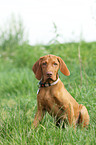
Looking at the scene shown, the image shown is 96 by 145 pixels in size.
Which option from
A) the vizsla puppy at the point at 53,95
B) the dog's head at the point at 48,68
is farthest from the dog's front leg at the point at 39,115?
the dog's head at the point at 48,68

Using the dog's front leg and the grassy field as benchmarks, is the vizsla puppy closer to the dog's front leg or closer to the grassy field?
the dog's front leg

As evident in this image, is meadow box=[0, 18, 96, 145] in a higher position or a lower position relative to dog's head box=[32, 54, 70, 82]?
lower

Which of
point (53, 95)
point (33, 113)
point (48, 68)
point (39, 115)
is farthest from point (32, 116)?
point (48, 68)

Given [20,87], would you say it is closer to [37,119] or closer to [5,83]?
[5,83]

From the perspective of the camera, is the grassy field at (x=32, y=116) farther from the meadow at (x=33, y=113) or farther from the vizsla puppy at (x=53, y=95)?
the vizsla puppy at (x=53, y=95)

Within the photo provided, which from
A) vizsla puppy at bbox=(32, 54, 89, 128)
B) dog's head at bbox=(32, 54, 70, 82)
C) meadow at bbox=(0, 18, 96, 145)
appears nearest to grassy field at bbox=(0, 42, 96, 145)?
meadow at bbox=(0, 18, 96, 145)

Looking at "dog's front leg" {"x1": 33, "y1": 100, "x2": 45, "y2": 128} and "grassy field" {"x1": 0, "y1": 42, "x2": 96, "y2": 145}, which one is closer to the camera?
"grassy field" {"x1": 0, "y1": 42, "x2": 96, "y2": 145}

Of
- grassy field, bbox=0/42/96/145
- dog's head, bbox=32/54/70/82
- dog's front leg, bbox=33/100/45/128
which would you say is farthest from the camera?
dog's front leg, bbox=33/100/45/128

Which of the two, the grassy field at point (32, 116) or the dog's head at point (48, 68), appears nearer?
the grassy field at point (32, 116)

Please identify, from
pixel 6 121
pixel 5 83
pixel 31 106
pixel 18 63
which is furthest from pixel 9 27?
pixel 6 121

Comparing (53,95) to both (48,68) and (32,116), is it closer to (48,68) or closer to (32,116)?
(48,68)

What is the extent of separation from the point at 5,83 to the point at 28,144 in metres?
4.11

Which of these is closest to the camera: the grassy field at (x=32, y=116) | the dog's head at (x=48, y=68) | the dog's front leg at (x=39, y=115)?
the grassy field at (x=32, y=116)

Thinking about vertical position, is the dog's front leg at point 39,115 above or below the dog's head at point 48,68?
below
